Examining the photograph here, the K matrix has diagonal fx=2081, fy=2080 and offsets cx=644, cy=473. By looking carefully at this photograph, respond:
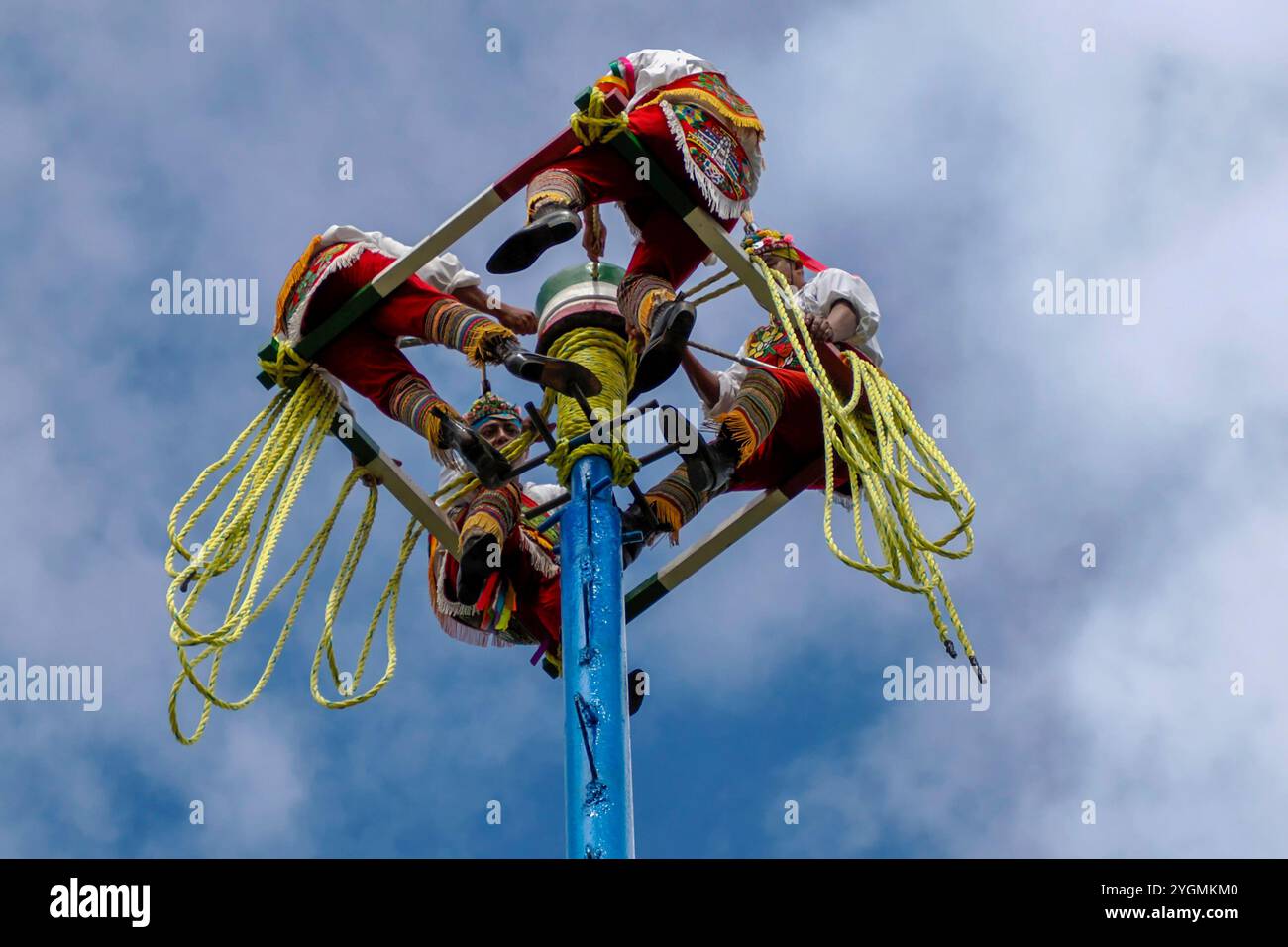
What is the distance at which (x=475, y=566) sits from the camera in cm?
1053

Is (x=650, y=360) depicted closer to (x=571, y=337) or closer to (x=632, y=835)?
(x=571, y=337)

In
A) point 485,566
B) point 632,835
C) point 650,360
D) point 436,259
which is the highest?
point 436,259

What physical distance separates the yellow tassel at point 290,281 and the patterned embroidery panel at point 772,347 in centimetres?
252

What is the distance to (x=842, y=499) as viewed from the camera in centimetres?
1179

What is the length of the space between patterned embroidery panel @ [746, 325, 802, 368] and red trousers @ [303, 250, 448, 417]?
1871 mm

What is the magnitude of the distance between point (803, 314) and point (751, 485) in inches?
39.6

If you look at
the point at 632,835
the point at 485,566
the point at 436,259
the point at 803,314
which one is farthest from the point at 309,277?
the point at 632,835

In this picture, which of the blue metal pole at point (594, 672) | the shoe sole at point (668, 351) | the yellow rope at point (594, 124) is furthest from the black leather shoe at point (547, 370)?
the yellow rope at point (594, 124)

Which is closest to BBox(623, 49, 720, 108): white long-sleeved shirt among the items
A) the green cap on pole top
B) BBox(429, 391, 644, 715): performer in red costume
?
the green cap on pole top

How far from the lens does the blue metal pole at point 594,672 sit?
9094 mm

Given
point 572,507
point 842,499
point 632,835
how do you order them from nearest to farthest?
point 632,835 < point 572,507 < point 842,499

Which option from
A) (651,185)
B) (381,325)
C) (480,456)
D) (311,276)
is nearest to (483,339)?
(480,456)

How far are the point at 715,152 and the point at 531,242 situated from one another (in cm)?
136

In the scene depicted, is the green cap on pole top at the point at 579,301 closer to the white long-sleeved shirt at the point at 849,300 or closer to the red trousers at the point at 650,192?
the red trousers at the point at 650,192
